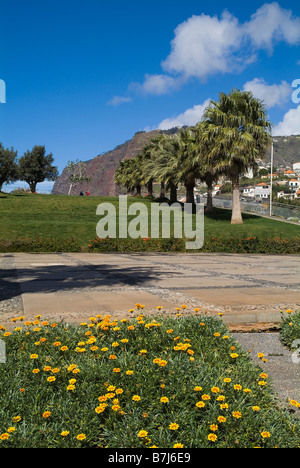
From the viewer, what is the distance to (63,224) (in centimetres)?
2100

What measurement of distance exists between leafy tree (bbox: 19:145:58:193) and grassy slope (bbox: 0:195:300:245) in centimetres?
2792

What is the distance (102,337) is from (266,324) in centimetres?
242

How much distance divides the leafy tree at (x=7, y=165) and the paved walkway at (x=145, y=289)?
134ft

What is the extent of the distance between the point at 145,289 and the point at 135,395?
4.37 metres

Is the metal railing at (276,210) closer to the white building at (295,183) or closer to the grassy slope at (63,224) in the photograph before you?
the grassy slope at (63,224)

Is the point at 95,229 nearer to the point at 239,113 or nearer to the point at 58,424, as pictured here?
the point at 239,113

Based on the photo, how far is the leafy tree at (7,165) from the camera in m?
48.3

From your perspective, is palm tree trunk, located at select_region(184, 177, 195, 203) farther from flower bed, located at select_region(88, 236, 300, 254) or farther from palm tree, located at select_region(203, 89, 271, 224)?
flower bed, located at select_region(88, 236, 300, 254)

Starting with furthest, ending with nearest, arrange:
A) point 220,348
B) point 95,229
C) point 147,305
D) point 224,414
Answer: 1. point 95,229
2. point 147,305
3. point 220,348
4. point 224,414

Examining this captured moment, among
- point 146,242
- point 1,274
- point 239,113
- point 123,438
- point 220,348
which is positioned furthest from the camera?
point 239,113

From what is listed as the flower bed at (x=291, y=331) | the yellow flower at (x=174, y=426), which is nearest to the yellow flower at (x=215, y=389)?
the yellow flower at (x=174, y=426)

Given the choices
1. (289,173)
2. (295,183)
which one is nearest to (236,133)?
(289,173)

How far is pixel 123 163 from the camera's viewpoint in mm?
57625

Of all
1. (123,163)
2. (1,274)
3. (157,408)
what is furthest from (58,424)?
(123,163)
